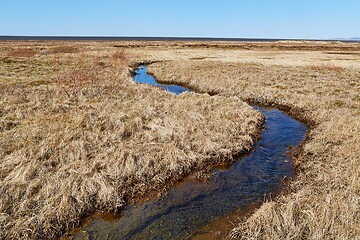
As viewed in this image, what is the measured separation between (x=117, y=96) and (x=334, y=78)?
74.7 ft

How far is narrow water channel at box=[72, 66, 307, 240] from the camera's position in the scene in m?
7.27

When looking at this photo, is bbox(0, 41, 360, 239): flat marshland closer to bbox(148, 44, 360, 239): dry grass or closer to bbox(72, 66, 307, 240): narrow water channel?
bbox(148, 44, 360, 239): dry grass

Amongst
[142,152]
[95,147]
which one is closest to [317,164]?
[142,152]

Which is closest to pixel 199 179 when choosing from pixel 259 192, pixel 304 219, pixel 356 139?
pixel 259 192

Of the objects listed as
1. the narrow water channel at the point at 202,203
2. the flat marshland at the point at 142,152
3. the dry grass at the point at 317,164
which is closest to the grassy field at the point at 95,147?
the flat marshland at the point at 142,152

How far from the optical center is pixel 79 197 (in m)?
7.93

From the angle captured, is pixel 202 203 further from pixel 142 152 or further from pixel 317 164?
pixel 317 164

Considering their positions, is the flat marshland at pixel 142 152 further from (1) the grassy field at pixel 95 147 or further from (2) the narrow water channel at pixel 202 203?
(2) the narrow water channel at pixel 202 203

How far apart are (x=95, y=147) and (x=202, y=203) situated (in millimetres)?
5103

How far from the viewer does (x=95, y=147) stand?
10.6 m

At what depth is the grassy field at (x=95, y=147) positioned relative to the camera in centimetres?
753

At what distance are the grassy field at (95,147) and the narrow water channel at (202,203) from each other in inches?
21.6

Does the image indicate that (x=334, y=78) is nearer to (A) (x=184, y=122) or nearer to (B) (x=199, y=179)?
(A) (x=184, y=122)

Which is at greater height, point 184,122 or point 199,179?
point 184,122
